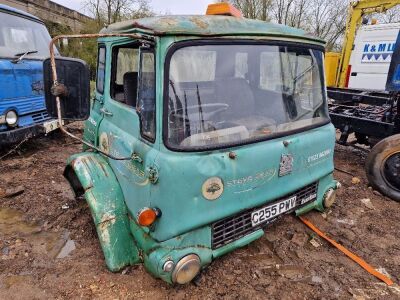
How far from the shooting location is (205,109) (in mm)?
2104

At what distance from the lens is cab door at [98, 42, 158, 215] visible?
203cm

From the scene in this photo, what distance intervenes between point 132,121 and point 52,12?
1646cm

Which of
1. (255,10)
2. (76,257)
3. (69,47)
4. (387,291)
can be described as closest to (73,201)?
(76,257)

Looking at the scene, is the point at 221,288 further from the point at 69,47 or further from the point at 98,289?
the point at 69,47

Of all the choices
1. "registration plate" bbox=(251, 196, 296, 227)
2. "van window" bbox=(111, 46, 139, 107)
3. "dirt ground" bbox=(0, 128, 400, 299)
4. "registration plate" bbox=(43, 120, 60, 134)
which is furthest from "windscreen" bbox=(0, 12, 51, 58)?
"registration plate" bbox=(251, 196, 296, 227)

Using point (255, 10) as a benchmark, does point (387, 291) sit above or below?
below

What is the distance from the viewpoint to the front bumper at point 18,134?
4342 millimetres

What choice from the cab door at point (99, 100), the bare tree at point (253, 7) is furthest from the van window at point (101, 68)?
the bare tree at point (253, 7)

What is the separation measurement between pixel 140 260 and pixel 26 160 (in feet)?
11.4

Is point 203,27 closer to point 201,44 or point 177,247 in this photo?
point 201,44

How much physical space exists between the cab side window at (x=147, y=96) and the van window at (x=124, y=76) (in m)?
0.32

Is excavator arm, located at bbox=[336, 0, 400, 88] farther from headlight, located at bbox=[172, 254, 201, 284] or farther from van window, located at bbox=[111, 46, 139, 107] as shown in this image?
headlight, located at bbox=[172, 254, 201, 284]

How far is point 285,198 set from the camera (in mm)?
2619

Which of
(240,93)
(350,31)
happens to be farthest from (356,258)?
(350,31)
